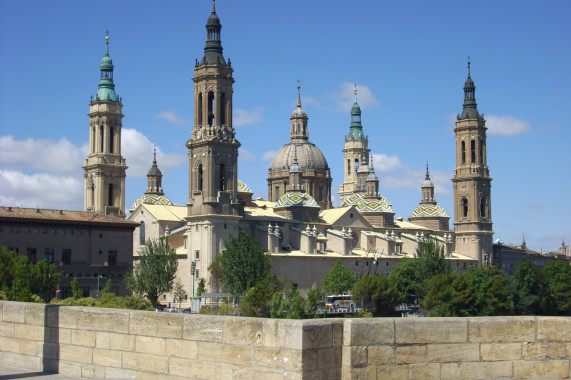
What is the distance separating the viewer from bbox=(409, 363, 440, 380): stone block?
1120cm

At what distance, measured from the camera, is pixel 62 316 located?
13.2m

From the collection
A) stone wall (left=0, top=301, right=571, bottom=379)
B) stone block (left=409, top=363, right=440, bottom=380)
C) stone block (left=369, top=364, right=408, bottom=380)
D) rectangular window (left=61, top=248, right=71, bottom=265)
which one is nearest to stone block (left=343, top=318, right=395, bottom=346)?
stone wall (left=0, top=301, right=571, bottom=379)

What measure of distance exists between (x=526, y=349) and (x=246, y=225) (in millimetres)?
63497

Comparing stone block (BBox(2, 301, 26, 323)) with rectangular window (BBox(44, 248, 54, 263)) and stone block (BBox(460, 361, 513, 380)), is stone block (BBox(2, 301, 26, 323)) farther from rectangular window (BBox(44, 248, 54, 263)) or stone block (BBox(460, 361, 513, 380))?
rectangular window (BBox(44, 248, 54, 263))

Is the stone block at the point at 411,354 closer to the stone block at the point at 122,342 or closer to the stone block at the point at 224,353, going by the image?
the stone block at the point at 224,353

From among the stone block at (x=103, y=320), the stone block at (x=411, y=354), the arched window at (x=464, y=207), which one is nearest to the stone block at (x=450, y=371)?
the stone block at (x=411, y=354)

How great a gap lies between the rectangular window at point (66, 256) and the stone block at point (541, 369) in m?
60.1

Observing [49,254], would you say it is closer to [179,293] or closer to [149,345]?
[179,293]

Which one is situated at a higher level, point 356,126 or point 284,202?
point 356,126

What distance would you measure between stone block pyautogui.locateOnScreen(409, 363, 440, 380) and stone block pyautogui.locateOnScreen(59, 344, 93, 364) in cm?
495

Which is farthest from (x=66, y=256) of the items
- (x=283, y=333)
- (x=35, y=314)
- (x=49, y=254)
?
(x=283, y=333)

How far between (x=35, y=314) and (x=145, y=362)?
2.73 m

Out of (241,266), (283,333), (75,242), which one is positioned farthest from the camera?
(75,242)

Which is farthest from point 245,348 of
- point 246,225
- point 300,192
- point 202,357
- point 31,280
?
point 300,192
